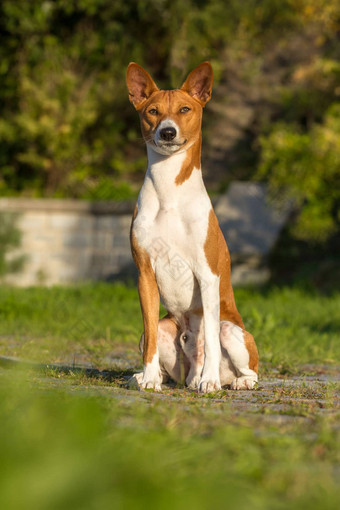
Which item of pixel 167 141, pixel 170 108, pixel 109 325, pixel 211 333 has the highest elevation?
pixel 170 108

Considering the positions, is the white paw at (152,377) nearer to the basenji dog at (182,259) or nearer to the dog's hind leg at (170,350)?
the basenji dog at (182,259)

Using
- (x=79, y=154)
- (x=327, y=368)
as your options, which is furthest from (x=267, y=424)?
(x=79, y=154)

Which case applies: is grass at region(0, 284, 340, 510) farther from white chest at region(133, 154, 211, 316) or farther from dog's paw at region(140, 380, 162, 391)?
white chest at region(133, 154, 211, 316)

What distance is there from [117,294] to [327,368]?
225 inches

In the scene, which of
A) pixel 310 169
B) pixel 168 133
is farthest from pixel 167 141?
pixel 310 169

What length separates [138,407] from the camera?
2623mm

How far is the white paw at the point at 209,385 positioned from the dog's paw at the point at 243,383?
0.87 feet

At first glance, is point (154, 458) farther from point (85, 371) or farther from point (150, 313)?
point (85, 371)

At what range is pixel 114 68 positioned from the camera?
16562 millimetres

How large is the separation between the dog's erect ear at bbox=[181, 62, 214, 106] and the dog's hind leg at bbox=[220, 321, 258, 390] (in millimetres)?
1341

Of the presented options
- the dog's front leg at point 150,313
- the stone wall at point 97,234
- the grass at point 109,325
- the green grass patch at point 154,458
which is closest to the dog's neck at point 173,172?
the dog's front leg at point 150,313

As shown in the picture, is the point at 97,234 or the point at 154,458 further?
the point at 97,234

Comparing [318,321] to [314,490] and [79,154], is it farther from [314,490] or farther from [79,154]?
[79,154]

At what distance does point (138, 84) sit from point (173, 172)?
639mm
